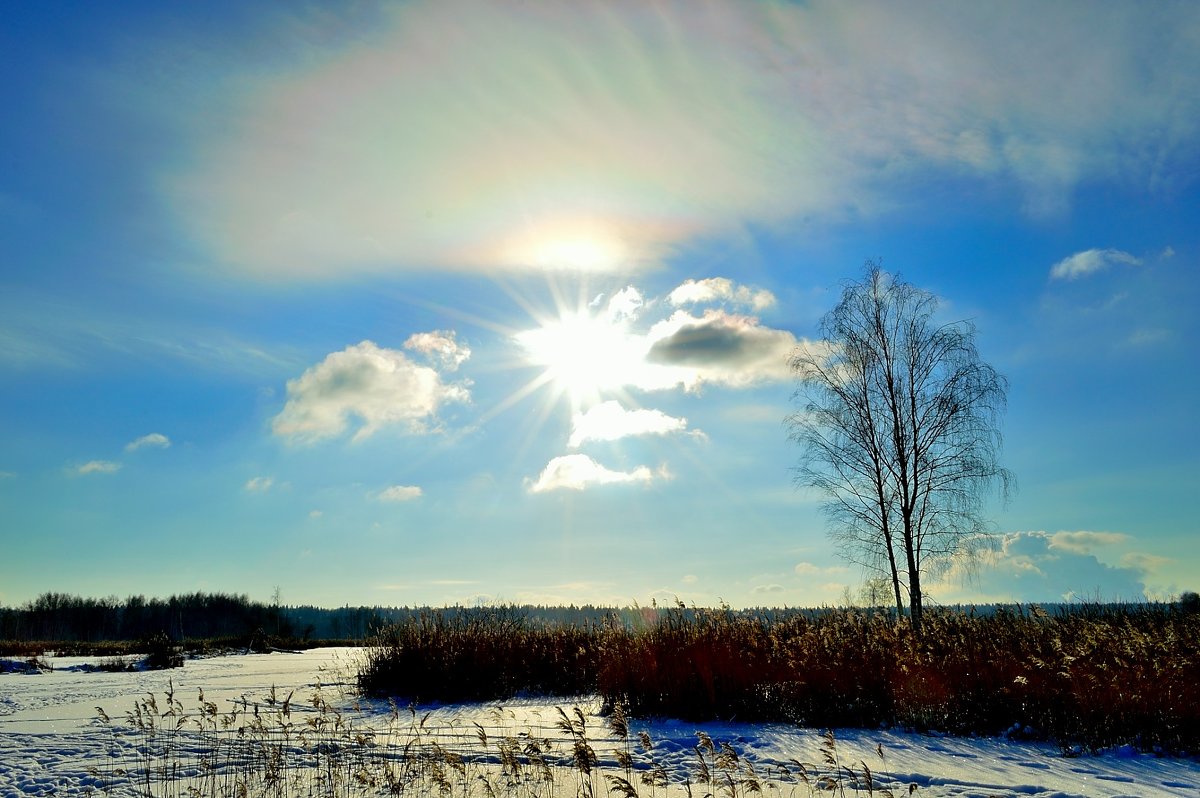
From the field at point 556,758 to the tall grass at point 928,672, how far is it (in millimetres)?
123

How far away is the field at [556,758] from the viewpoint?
19.9ft

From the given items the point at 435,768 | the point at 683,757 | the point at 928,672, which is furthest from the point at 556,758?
the point at 928,672

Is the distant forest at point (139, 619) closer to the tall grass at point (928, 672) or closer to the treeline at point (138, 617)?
the treeline at point (138, 617)

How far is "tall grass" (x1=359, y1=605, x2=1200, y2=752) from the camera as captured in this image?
25.8ft

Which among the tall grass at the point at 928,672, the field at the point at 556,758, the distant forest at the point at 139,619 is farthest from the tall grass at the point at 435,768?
the distant forest at the point at 139,619

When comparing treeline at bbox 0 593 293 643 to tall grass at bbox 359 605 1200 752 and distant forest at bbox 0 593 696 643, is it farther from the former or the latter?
tall grass at bbox 359 605 1200 752

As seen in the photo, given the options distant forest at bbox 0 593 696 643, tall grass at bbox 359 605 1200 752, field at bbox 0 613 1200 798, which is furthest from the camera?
distant forest at bbox 0 593 696 643

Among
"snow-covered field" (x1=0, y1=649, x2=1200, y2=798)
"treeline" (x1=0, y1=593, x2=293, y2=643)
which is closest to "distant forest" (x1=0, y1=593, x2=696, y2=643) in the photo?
"treeline" (x1=0, y1=593, x2=293, y2=643)

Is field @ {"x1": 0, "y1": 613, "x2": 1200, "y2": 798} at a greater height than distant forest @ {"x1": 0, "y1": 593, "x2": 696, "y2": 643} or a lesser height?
greater

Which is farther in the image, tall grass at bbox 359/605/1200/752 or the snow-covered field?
tall grass at bbox 359/605/1200/752

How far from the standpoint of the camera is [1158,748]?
24.8 feet

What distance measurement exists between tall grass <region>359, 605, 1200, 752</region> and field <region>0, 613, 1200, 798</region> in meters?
0.12

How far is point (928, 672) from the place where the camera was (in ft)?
30.0

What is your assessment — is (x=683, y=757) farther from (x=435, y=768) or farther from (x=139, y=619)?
(x=139, y=619)
